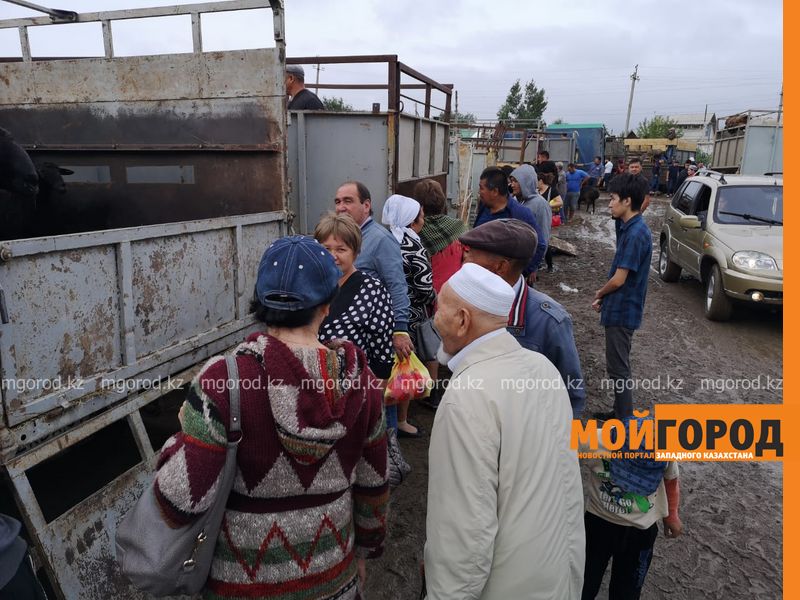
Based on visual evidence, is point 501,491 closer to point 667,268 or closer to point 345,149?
point 345,149

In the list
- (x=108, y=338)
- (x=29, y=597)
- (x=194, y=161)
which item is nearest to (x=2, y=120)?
(x=194, y=161)

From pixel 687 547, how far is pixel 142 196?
431 centimetres

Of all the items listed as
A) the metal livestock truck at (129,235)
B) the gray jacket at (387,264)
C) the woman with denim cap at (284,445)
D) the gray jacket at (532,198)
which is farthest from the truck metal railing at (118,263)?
the gray jacket at (532,198)

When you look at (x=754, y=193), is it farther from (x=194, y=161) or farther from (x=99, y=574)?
(x=99, y=574)

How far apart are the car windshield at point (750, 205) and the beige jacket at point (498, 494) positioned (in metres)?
6.80

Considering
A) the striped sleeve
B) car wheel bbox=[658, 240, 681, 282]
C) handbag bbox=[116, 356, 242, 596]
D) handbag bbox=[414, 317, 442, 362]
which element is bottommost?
car wheel bbox=[658, 240, 681, 282]

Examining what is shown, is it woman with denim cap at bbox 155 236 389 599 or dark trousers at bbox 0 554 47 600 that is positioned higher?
woman with denim cap at bbox 155 236 389 599

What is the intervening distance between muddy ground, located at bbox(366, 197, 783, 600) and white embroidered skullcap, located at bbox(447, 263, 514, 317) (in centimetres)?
176

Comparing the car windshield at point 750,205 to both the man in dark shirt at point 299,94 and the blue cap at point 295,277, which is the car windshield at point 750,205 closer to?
the man in dark shirt at point 299,94

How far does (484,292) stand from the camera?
1521 millimetres

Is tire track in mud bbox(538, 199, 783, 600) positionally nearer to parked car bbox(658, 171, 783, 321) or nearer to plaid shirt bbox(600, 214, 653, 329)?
parked car bbox(658, 171, 783, 321)

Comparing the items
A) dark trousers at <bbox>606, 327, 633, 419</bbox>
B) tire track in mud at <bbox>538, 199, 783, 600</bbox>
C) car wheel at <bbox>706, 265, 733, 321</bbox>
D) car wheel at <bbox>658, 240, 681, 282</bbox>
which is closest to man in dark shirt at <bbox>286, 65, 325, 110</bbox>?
dark trousers at <bbox>606, 327, 633, 419</bbox>

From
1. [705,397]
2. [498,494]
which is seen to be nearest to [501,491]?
[498,494]

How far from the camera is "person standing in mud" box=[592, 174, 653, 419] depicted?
378cm
